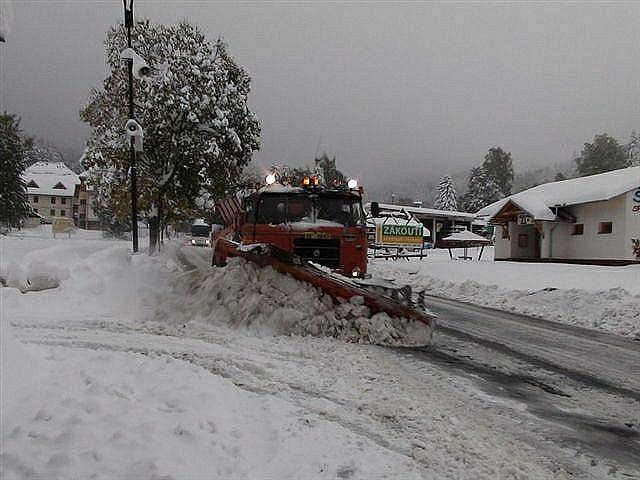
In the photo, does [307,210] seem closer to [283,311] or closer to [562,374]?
[283,311]

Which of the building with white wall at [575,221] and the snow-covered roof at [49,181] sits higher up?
the snow-covered roof at [49,181]

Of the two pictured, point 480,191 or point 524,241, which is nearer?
point 524,241

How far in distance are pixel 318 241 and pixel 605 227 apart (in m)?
19.7

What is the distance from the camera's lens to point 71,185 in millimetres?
80000

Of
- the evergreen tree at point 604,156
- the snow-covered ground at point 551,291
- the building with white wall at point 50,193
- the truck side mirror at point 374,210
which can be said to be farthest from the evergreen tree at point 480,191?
the building with white wall at point 50,193

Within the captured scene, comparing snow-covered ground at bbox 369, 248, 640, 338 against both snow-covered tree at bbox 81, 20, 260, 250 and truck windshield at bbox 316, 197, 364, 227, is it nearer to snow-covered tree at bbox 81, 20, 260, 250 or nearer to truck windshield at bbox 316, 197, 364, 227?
truck windshield at bbox 316, 197, 364, 227

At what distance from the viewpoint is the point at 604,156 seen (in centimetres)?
6209

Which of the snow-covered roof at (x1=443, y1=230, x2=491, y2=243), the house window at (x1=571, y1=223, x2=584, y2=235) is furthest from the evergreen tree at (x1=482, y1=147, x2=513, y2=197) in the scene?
the house window at (x1=571, y1=223, x2=584, y2=235)

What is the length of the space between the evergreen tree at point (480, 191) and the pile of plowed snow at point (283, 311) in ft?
209

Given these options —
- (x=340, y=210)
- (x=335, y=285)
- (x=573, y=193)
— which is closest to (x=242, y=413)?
(x=335, y=285)

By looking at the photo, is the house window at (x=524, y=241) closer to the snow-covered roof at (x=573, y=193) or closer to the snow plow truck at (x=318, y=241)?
the snow-covered roof at (x=573, y=193)

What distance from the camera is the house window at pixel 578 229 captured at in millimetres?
23419

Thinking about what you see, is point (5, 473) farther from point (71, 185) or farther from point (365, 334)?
point (71, 185)

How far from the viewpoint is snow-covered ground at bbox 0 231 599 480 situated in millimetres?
2518
